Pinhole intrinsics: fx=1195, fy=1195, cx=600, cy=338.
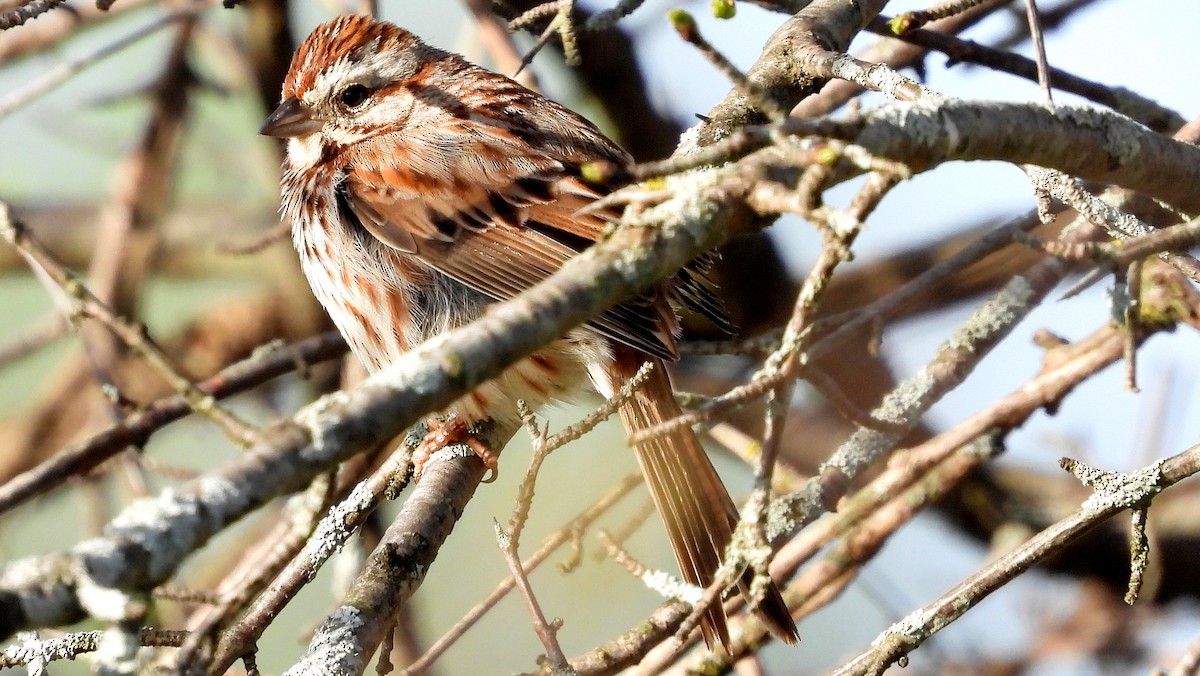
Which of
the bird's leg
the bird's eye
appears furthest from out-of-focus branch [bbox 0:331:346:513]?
the bird's eye

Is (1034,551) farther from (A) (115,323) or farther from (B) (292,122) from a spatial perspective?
(B) (292,122)

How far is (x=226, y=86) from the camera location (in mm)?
4742

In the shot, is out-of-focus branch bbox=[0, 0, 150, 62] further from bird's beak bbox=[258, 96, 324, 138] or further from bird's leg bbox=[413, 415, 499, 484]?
bird's leg bbox=[413, 415, 499, 484]

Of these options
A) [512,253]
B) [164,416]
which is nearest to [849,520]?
[512,253]

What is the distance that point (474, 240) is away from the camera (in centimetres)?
312

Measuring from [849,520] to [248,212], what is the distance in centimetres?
304

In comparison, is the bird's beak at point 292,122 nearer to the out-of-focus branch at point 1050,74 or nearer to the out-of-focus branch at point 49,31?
the out-of-focus branch at point 49,31

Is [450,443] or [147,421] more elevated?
[147,421]

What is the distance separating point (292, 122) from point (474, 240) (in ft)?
2.62

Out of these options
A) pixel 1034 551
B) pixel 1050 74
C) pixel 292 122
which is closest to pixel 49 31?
pixel 292 122

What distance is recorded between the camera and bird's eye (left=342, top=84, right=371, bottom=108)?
11.8ft

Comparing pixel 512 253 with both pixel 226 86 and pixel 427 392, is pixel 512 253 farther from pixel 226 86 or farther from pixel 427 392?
pixel 226 86

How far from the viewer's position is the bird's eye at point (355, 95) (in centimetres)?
361

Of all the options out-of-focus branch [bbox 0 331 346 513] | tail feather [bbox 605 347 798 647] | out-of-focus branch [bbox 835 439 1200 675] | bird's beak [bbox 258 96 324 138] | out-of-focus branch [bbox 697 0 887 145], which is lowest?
out-of-focus branch [bbox 835 439 1200 675]
